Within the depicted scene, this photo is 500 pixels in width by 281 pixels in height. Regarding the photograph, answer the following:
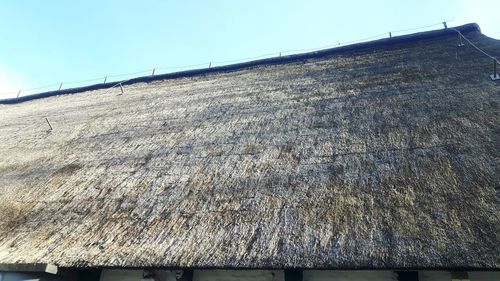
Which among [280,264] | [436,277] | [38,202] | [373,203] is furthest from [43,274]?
[436,277]

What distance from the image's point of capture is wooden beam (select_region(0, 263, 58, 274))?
13.1 feet

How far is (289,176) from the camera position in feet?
14.7

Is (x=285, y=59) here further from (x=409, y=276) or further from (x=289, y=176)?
(x=409, y=276)

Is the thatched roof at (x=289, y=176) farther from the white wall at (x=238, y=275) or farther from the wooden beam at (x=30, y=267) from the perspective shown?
the white wall at (x=238, y=275)

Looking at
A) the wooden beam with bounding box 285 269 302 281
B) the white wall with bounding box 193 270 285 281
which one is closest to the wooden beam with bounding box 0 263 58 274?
the white wall with bounding box 193 270 285 281

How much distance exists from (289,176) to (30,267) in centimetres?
296

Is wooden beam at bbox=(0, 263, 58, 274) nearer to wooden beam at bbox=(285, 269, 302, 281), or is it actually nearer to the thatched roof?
the thatched roof

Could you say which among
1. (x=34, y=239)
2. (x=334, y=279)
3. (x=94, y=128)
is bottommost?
(x=334, y=279)

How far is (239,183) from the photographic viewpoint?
4586 millimetres

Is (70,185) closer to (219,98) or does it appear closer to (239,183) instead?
(239,183)

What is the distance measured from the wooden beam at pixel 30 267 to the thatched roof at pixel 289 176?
0.29 feet

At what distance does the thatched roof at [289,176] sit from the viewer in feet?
11.2

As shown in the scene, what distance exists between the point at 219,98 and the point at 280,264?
4941 millimetres

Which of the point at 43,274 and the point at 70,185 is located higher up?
the point at 70,185
